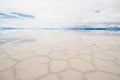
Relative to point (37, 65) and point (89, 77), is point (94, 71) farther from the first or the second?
point (37, 65)

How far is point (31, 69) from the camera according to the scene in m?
0.95

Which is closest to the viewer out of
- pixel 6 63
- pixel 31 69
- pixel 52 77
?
pixel 52 77

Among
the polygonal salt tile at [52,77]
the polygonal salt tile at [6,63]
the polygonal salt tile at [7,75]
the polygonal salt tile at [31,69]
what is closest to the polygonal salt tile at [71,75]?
the polygonal salt tile at [52,77]

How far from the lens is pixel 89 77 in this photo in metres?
0.83

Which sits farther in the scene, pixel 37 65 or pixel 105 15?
pixel 105 15

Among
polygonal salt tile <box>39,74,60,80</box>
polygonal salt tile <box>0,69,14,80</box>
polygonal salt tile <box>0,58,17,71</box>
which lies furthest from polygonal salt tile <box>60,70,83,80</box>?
polygonal salt tile <box>0,58,17,71</box>

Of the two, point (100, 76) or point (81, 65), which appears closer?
point (100, 76)

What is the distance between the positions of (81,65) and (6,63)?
0.76 metres

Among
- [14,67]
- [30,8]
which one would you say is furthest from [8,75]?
[30,8]

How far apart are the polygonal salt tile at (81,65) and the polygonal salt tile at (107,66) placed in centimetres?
7

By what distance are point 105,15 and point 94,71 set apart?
2.87 meters

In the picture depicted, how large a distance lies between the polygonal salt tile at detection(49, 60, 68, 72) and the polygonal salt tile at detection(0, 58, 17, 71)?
0.39m

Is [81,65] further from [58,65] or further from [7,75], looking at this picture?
[7,75]

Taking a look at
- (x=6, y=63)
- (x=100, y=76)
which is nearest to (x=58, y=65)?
(x=100, y=76)
